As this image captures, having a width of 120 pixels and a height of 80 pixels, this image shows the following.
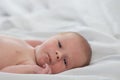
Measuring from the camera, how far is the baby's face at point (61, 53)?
120 centimetres

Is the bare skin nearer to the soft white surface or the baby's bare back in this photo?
the baby's bare back

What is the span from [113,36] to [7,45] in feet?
1.77

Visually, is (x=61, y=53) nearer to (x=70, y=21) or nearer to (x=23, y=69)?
(x=23, y=69)

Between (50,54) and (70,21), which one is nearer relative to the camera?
(50,54)

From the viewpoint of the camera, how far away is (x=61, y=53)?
1.22 m

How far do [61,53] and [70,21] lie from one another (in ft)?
1.50

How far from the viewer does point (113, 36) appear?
1438mm

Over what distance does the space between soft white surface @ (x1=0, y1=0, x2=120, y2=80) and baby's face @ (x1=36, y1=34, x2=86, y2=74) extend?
0.27 ft

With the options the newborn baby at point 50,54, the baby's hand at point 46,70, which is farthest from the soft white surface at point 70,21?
the baby's hand at point 46,70

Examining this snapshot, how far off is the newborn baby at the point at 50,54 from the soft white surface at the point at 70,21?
3.1 inches

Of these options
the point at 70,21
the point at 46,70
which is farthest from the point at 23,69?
the point at 70,21

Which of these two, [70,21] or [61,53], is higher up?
[70,21]

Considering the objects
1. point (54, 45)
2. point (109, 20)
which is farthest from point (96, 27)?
point (54, 45)

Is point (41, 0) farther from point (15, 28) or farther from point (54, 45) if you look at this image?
point (54, 45)
